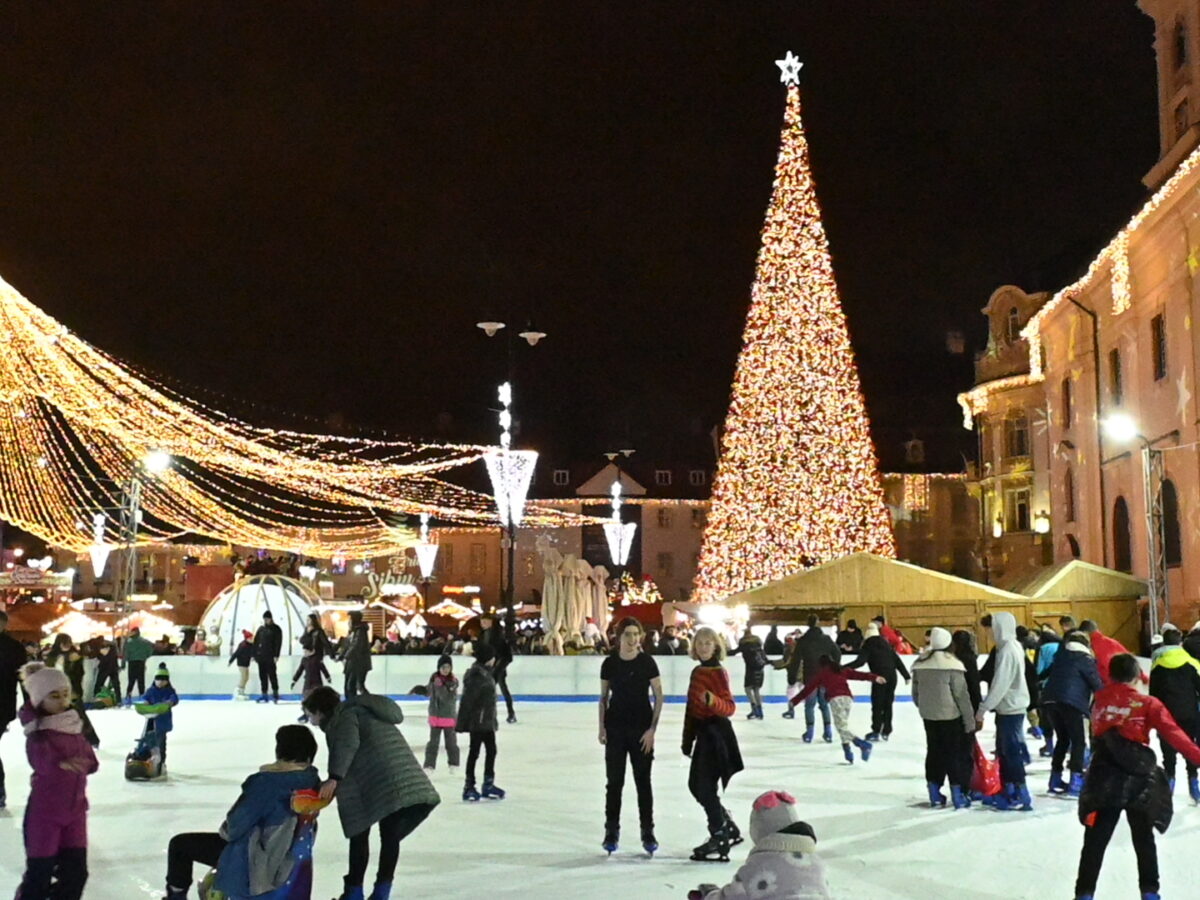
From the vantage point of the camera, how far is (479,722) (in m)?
11.1

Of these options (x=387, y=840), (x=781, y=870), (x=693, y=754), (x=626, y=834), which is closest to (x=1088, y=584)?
(x=626, y=834)

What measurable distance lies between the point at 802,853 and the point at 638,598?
47630 millimetres

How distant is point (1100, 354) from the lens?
34906 mm

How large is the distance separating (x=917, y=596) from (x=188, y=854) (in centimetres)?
2649

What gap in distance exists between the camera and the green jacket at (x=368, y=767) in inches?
257

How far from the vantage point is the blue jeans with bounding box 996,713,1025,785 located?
1067cm

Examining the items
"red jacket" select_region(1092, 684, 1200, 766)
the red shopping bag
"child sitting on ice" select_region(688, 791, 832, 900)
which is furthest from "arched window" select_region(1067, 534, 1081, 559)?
"child sitting on ice" select_region(688, 791, 832, 900)

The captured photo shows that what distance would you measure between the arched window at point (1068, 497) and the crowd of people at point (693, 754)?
978 inches

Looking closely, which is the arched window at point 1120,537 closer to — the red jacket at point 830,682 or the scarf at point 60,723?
the red jacket at point 830,682

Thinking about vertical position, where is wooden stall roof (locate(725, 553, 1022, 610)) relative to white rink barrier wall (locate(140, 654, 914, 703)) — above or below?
above

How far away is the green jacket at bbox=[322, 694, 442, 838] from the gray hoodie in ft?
19.0

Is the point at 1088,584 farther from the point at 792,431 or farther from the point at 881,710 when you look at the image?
the point at 881,710

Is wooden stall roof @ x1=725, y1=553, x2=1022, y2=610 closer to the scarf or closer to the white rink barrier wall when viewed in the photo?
the white rink barrier wall

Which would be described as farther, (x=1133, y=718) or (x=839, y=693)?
(x=839, y=693)
